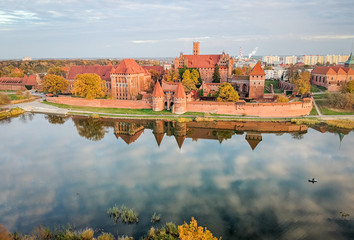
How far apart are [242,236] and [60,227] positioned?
8495 mm

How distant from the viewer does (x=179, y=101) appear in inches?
1323

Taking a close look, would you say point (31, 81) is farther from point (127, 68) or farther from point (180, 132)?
point (180, 132)

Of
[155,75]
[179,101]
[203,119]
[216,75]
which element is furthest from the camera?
[155,75]

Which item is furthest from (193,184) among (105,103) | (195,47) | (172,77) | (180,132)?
Result: (195,47)

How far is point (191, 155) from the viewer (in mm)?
21000

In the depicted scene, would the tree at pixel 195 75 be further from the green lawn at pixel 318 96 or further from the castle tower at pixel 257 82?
the green lawn at pixel 318 96

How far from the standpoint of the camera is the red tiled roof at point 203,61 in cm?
4947

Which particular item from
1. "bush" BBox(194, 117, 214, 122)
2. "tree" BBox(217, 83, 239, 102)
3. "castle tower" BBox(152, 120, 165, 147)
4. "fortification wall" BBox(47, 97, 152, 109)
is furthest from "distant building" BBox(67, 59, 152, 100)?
"tree" BBox(217, 83, 239, 102)

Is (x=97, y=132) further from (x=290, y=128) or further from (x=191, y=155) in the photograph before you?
(x=290, y=128)

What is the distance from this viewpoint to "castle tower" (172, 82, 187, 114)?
1313 inches

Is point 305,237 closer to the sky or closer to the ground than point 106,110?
closer to the ground

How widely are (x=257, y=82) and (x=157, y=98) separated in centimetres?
1582

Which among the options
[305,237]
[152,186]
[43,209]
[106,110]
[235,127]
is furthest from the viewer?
[106,110]

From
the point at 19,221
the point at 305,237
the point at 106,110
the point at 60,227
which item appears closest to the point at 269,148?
the point at 305,237
